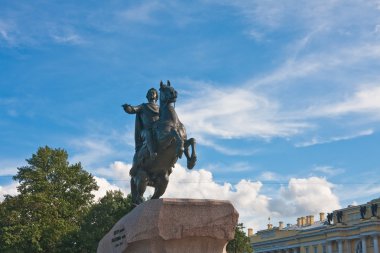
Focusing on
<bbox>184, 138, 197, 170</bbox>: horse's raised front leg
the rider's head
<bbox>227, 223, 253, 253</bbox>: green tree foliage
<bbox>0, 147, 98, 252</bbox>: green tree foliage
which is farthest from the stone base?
<bbox>227, 223, 253, 253</bbox>: green tree foliage

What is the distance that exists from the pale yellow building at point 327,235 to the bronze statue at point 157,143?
65607 millimetres

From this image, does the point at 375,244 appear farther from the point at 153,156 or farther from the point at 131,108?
the point at 153,156

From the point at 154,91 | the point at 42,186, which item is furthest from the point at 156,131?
the point at 42,186

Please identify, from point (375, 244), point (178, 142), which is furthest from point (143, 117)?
point (375, 244)

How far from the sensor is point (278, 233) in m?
93.7

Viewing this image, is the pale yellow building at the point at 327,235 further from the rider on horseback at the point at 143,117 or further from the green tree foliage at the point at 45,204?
the rider on horseback at the point at 143,117

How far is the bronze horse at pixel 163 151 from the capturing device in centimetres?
1280

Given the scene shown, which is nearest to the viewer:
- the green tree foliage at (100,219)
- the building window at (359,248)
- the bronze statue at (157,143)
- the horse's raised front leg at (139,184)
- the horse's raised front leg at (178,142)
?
the horse's raised front leg at (178,142)

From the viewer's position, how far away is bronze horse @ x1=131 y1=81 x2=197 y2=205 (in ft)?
42.0

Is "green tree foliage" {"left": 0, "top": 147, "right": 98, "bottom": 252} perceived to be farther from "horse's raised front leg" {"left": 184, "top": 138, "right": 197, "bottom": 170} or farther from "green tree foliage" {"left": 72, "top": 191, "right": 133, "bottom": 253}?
"horse's raised front leg" {"left": 184, "top": 138, "right": 197, "bottom": 170}

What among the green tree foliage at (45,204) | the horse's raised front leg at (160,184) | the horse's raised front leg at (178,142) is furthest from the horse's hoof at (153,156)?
the green tree foliage at (45,204)

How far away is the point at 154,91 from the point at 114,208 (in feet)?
99.9

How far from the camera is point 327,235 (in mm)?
82688

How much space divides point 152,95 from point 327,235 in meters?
71.7
